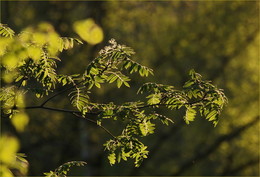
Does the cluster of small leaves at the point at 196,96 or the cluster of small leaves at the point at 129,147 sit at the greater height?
the cluster of small leaves at the point at 196,96

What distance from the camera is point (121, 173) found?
635 inches

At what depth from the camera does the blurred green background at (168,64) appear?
47.7 feet

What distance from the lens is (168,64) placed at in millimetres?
15484

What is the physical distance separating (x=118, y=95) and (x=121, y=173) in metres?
2.72

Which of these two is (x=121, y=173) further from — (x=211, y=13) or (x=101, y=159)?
(x=211, y=13)

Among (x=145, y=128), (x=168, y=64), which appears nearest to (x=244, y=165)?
(x=168, y=64)

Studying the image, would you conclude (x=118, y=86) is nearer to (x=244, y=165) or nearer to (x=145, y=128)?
(x=145, y=128)

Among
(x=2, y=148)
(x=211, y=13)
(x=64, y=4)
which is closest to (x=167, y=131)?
(x=211, y=13)

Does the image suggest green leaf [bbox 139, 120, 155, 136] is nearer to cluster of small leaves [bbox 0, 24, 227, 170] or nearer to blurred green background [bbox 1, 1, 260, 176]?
cluster of small leaves [bbox 0, 24, 227, 170]

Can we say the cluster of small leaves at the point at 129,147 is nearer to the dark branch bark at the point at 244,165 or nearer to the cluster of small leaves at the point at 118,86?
the cluster of small leaves at the point at 118,86

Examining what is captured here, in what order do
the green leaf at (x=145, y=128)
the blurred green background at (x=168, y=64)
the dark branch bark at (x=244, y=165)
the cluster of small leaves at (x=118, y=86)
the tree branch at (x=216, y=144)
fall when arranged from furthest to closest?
the dark branch bark at (x=244, y=165), the tree branch at (x=216, y=144), the blurred green background at (x=168, y=64), the green leaf at (x=145, y=128), the cluster of small leaves at (x=118, y=86)

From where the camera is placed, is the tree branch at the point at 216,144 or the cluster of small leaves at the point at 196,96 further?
the tree branch at the point at 216,144

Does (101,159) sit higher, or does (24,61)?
(101,159)

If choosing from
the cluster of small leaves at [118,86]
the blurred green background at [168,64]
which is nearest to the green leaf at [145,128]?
the cluster of small leaves at [118,86]
